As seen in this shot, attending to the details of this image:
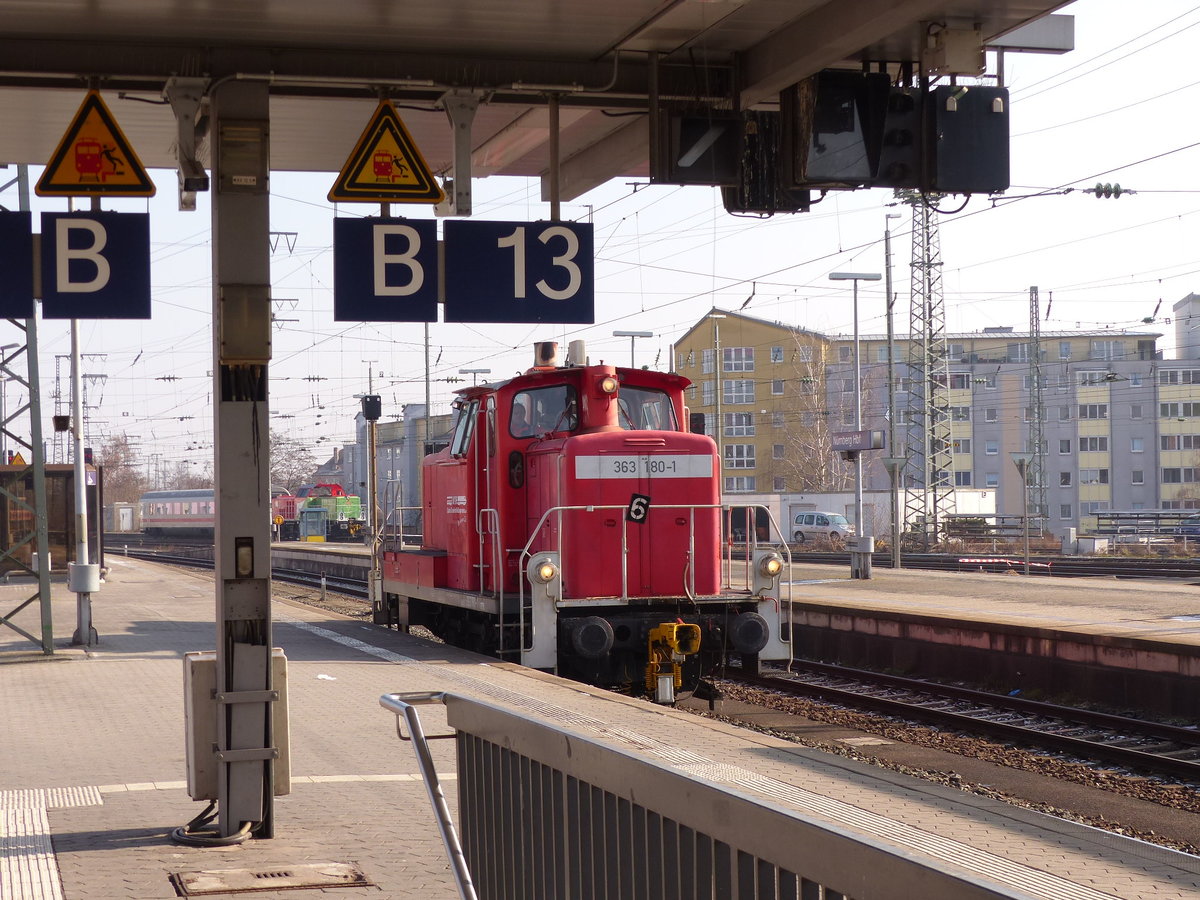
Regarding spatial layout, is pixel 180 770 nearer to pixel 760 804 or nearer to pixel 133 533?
pixel 760 804

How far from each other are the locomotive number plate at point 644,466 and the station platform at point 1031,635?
4588 millimetres

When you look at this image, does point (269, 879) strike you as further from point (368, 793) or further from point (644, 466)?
point (644, 466)

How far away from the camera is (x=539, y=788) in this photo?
380 cm

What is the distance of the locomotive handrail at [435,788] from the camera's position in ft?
12.6

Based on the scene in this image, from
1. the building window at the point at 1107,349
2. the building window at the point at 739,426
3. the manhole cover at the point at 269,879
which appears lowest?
the manhole cover at the point at 269,879

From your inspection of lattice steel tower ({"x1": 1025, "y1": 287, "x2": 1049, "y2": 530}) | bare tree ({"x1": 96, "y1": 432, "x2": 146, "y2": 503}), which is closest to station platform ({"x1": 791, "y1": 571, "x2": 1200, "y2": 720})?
lattice steel tower ({"x1": 1025, "y1": 287, "x2": 1049, "y2": 530})

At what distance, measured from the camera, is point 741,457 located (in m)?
77.2

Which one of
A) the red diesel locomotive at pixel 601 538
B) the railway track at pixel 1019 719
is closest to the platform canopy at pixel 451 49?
the red diesel locomotive at pixel 601 538

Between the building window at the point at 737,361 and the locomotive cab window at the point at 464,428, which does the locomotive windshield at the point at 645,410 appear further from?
the building window at the point at 737,361

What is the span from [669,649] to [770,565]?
1291 mm

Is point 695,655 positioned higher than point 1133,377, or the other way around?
point 1133,377

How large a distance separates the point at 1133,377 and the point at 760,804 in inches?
3331

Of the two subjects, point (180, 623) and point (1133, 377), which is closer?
point (180, 623)

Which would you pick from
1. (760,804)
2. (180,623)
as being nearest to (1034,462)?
(180,623)
